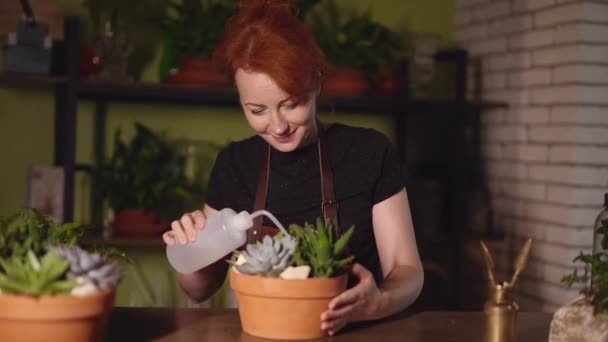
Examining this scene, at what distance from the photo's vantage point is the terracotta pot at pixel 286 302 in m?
1.47

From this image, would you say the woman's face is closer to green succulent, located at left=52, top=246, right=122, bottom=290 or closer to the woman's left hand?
the woman's left hand

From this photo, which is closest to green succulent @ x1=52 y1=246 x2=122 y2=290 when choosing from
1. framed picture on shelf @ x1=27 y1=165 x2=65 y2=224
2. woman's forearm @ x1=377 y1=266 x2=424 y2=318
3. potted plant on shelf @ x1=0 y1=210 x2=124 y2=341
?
potted plant on shelf @ x1=0 y1=210 x2=124 y2=341

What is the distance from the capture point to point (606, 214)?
1579 mm

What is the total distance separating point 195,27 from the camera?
3559 millimetres

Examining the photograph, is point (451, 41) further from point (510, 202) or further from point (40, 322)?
point (40, 322)

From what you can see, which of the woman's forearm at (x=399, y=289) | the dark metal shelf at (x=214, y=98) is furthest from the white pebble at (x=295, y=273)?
the dark metal shelf at (x=214, y=98)

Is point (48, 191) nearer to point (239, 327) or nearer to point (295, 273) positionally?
point (239, 327)

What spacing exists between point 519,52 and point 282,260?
2.58 metres

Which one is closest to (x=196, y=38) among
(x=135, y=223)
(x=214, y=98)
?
(x=214, y=98)

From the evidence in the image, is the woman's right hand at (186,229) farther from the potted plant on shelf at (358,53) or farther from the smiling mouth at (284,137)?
the potted plant on shelf at (358,53)

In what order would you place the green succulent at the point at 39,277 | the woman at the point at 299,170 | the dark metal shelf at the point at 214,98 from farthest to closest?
1. the dark metal shelf at the point at 214,98
2. the woman at the point at 299,170
3. the green succulent at the point at 39,277

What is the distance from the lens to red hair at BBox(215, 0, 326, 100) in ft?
6.01

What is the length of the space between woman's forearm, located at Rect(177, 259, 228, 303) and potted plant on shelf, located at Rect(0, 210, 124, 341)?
57cm

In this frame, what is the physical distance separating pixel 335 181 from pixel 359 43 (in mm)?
1733
